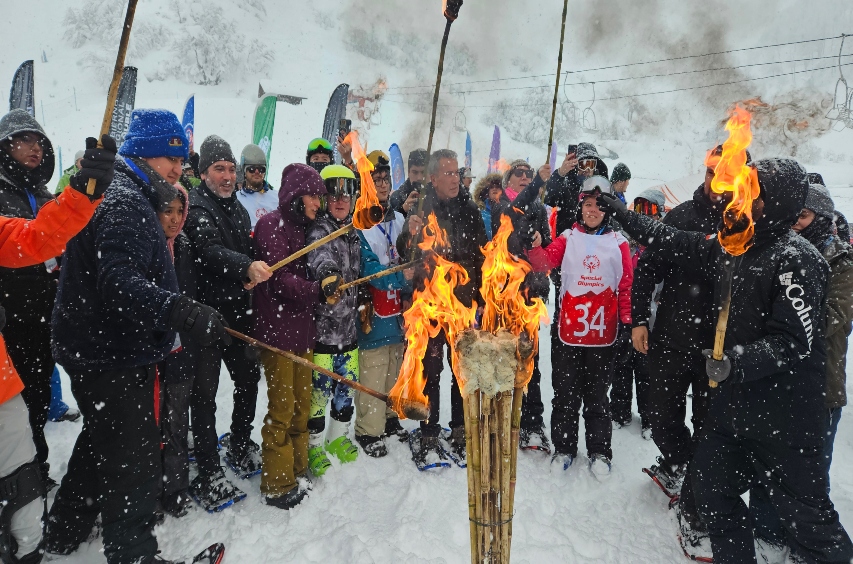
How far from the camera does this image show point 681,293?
3430 mm

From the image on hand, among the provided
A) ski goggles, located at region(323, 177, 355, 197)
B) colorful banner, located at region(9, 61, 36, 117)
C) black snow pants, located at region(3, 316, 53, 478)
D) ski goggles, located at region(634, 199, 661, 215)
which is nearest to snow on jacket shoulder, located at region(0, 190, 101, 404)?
black snow pants, located at region(3, 316, 53, 478)

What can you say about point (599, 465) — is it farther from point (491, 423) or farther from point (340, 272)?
point (340, 272)

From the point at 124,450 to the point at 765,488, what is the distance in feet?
11.4

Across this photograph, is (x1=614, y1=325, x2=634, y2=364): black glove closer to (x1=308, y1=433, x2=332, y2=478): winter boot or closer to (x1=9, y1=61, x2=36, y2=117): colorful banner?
(x1=308, y1=433, x2=332, y2=478): winter boot

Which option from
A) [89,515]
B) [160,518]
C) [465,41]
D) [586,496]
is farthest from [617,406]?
[465,41]

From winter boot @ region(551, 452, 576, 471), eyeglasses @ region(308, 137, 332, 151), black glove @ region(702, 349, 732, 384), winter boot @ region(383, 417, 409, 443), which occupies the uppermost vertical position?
eyeglasses @ region(308, 137, 332, 151)

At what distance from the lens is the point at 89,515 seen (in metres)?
2.78

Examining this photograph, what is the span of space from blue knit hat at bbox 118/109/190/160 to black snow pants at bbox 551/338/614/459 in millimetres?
3333

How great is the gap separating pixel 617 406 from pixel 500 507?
345 centimetres

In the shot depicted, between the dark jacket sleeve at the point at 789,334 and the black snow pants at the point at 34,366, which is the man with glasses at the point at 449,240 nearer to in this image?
the dark jacket sleeve at the point at 789,334

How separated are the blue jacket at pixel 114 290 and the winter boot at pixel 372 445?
2.23 m

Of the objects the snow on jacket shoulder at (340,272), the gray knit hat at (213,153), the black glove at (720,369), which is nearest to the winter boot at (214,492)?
the snow on jacket shoulder at (340,272)

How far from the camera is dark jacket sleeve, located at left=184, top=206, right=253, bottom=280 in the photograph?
124 inches

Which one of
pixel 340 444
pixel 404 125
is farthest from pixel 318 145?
pixel 404 125
